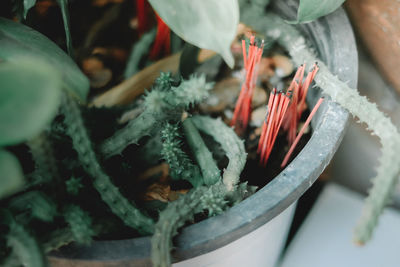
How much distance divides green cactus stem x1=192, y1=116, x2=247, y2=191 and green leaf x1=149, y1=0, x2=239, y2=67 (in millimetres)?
124

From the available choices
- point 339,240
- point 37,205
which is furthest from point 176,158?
point 339,240

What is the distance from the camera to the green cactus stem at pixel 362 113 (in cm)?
29

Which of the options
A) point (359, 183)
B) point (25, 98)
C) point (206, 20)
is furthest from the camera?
point (359, 183)

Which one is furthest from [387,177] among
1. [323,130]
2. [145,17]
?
[145,17]

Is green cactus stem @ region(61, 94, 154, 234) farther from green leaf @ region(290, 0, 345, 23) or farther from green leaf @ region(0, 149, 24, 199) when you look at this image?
green leaf @ region(290, 0, 345, 23)

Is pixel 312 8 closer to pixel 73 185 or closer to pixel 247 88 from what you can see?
pixel 247 88

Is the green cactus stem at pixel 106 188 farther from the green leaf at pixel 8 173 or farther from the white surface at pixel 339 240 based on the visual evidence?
the white surface at pixel 339 240

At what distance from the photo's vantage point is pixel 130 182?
0.48m

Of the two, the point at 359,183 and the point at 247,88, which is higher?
the point at 247,88

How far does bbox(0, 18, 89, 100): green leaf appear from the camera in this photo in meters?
0.36

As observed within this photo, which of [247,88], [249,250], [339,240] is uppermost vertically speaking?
[247,88]

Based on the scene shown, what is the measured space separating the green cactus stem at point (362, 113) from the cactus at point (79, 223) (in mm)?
211

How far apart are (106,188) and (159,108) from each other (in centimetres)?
9

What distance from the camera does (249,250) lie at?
443 mm
